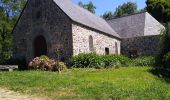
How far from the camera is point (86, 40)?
31141 mm

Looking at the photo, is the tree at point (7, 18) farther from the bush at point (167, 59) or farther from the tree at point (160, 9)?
the bush at point (167, 59)

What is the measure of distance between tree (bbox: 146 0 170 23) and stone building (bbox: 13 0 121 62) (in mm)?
19499

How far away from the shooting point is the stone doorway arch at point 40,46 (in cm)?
3119

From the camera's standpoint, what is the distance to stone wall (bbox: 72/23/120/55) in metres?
29.2

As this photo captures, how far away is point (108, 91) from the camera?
45.8ft

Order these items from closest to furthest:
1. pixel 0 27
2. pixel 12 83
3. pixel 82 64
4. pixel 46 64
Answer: pixel 12 83 → pixel 46 64 → pixel 82 64 → pixel 0 27

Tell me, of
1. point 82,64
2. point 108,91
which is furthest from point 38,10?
point 108,91

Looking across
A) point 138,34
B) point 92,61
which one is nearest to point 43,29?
point 92,61

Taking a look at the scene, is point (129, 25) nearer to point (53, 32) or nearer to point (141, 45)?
point (141, 45)

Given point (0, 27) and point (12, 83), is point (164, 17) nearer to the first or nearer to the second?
point (0, 27)

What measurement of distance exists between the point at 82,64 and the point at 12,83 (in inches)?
455

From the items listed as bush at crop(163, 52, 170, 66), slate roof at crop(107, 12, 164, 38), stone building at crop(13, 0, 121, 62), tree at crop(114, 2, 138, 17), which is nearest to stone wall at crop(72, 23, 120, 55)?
stone building at crop(13, 0, 121, 62)

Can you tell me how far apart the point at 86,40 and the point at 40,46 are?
3.95 m

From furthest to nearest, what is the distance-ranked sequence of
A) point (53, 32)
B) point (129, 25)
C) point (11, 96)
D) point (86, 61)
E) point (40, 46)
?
1. point (129, 25)
2. point (40, 46)
3. point (53, 32)
4. point (86, 61)
5. point (11, 96)
